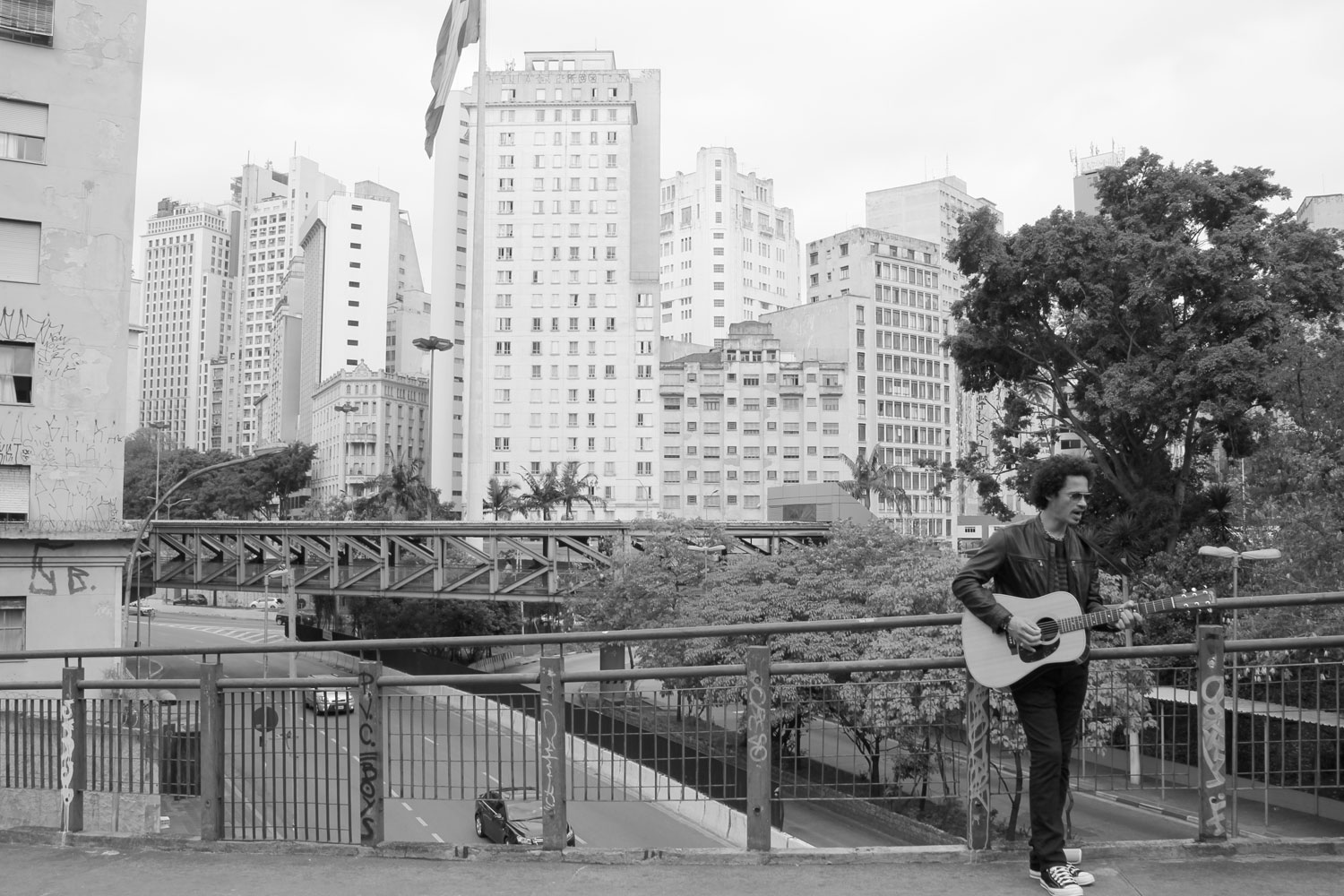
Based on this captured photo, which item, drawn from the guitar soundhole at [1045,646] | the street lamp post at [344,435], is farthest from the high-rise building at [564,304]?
the guitar soundhole at [1045,646]

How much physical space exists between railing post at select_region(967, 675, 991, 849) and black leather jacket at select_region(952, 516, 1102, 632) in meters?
0.67

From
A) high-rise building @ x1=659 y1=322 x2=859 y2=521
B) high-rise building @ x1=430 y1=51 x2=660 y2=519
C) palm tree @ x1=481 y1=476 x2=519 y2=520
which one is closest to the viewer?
palm tree @ x1=481 y1=476 x2=519 y2=520

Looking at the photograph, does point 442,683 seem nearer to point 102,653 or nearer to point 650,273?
point 102,653

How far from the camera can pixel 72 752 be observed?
7035mm

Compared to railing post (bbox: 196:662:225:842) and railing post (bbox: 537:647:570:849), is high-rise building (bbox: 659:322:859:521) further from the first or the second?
railing post (bbox: 537:647:570:849)

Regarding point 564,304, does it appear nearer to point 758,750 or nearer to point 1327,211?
point 1327,211

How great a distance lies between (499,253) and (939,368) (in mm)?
47035

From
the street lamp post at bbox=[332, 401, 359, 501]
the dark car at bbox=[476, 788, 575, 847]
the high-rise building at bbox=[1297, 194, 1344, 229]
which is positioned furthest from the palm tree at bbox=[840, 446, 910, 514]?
the dark car at bbox=[476, 788, 575, 847]

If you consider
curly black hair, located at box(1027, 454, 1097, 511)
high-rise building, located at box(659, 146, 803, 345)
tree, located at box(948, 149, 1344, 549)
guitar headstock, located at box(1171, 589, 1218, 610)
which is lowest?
Result: guitar headstock, located at box(1171, 589, 1218, 610)

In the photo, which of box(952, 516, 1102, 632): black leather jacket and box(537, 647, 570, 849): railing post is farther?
box(537, 647, 570, 849): railing post

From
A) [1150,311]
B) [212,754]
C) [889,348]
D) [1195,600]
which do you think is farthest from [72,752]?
[889,348]

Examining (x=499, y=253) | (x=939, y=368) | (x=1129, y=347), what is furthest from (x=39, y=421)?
(x=939, y=368)

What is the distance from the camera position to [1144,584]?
103ft

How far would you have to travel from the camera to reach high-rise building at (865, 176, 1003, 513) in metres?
114
